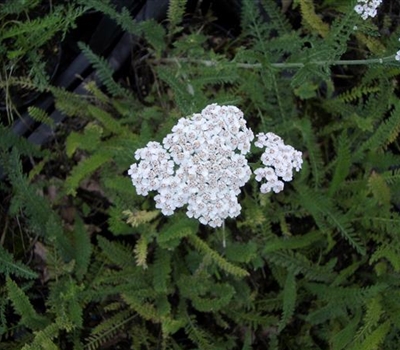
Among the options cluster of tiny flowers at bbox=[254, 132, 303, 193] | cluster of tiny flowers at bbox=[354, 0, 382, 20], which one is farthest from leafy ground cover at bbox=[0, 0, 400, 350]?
cluster of tiny flowers at bbox=[254, 132, 303, 193]

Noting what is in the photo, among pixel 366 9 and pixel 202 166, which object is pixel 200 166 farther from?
pixel 366 9

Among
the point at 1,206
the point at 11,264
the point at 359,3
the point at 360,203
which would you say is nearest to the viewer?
the point at 359,3

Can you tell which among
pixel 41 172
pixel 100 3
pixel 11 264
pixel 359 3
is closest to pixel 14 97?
pixel 41 172

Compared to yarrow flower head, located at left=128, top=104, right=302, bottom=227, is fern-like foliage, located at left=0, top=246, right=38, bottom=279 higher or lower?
lower

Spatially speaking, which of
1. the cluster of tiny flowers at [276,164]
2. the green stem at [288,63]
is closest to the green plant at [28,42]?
the green stem at [288,63]

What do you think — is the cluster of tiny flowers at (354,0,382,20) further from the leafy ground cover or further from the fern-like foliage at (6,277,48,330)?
the fern-like foliage at (6,277,48,330)

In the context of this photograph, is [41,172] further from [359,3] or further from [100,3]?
[359,3]

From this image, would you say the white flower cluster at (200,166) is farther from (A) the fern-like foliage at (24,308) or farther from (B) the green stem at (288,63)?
(A) the fern-like foliage at (24,308)
